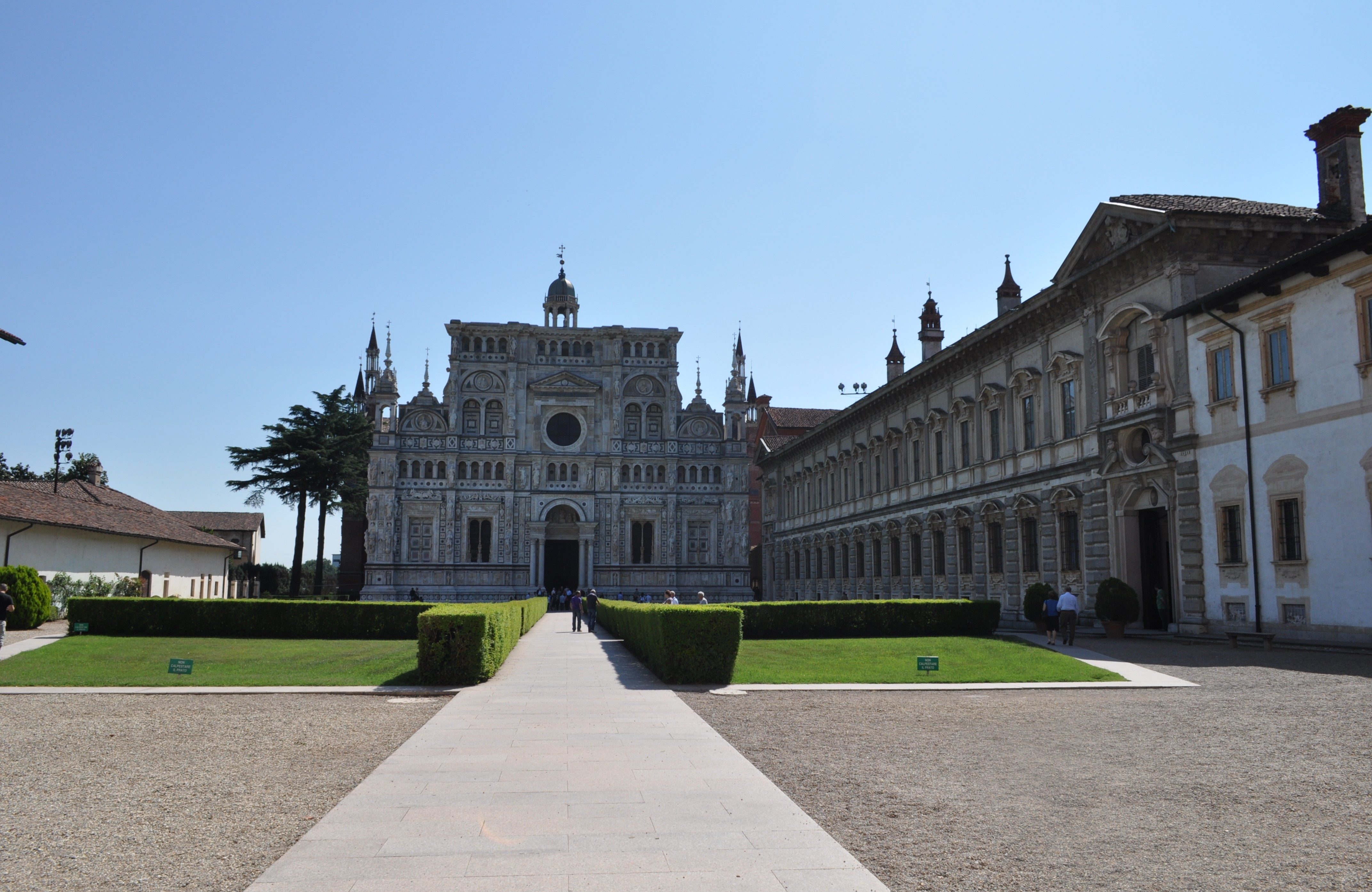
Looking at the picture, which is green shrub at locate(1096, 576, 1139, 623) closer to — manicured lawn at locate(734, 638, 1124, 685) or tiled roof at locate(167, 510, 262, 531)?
manicured lawn at locate(734, 638, 1124, 685)

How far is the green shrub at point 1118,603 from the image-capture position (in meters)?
27.6

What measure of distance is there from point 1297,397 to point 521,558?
51076 millimetres

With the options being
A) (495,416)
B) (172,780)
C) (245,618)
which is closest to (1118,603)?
(172,780)

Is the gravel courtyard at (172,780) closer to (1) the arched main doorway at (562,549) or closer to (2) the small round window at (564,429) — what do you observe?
(1) the arched main doorway at (562,549)

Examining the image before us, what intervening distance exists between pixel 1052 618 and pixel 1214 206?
12.9 meters

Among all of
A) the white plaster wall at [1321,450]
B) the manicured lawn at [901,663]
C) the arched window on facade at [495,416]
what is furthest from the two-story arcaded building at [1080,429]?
the arched window on facade at [495,416]

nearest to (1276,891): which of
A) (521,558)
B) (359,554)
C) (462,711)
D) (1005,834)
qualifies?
(1005,834)

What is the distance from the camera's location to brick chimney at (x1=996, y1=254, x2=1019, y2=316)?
4294 centimetres

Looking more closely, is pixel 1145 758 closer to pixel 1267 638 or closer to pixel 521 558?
pixel 1267 638

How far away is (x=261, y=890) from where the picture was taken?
639 centimetres

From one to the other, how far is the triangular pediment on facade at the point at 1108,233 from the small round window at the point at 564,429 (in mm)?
42329

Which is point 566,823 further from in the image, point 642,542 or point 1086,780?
point 642,542

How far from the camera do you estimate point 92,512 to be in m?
43.4

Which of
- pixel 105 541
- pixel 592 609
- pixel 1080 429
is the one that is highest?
pixel 1080 429
